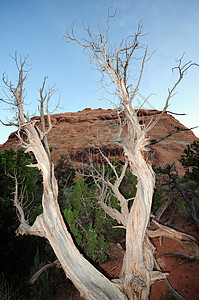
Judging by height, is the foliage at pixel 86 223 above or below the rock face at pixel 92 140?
below

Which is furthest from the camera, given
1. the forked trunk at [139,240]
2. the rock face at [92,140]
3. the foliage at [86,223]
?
the rock face at [92,140]

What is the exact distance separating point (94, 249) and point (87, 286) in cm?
283

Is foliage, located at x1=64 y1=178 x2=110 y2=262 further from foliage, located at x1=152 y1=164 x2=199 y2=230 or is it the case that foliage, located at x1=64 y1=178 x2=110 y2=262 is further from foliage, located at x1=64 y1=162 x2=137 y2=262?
foliage, located at x1=152 y1=164 x2=199 y2=230

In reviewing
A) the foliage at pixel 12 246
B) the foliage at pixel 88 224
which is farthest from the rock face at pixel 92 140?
the foliage at pixel 12 246

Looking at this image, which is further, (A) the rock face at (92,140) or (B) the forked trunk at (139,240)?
(A) the rock face at (92,140)

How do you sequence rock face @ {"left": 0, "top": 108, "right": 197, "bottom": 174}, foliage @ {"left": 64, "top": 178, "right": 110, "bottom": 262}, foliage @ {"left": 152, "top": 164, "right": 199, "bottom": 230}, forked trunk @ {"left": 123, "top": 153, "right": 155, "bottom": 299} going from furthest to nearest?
1. rock face @ {"left": 0, "top": 108, "right": 197, "bottom": 174}
2. foliage @ {"left": 152, "top": 164, "right": 199, "bottom": 230}
3. foliage @ {"left": 64, "top": 178, "right": 110, "bottom": 262}
4. forked trunk @ {"left": 123, "top": 153, "right": 155, "bottom": 299}

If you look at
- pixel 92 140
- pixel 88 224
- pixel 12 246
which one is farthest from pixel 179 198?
pixel 92 140

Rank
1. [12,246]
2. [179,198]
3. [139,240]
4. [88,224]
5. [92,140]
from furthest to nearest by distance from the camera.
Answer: [92,140]
[179,198]
[88,224]
[12,246]
[139,240]

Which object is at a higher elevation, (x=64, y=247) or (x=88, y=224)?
(x=64, y=247)

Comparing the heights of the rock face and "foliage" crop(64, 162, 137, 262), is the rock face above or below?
above

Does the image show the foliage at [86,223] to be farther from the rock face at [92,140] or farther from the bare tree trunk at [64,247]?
the rock face at [92,140]

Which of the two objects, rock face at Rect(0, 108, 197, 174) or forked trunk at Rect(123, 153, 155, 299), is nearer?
forked trunk at Rect(123, 153, 155, 299)

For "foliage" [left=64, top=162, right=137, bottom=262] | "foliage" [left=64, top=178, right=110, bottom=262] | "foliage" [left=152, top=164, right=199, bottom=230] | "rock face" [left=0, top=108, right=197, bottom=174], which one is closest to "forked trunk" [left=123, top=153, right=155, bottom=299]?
"foliage" [left=64, top=162, right=137, bottom=262]

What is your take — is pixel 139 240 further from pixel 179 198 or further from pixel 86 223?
pixel 179 198
